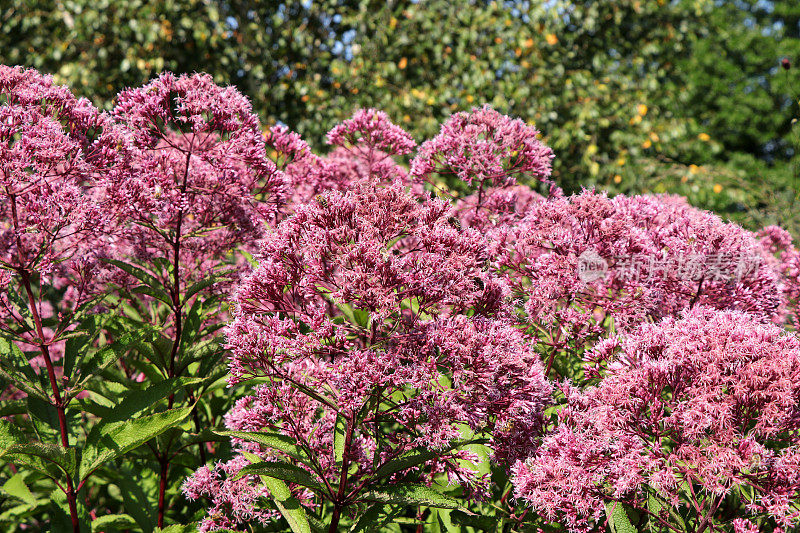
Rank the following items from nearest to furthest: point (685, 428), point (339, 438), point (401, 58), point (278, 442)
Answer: point (685, 428)
point (278, 442)
point (339, 438)
point (401, 58)

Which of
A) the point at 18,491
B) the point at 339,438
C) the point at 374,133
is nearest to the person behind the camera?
the point at 339,438

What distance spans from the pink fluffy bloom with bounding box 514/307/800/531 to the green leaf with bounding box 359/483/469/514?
26 centimetres

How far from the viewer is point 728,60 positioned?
30.9 m

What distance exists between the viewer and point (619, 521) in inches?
89.7

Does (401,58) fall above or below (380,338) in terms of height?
above

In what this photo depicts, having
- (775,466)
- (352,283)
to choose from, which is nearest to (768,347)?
(775,466)

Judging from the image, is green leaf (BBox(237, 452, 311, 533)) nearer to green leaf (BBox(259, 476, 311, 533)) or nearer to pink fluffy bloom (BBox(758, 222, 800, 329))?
green leaf (BBox(259, 476, 311, 533))

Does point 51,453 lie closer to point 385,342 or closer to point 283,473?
point 283,473

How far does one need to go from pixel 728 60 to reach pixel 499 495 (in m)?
34.2

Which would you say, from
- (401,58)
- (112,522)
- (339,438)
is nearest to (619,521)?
(339,438)

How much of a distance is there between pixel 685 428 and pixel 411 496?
92cm

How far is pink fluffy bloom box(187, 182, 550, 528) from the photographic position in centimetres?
202

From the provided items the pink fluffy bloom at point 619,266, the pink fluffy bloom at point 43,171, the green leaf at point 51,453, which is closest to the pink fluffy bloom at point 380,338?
the pink fluffy bloom at point 619,266

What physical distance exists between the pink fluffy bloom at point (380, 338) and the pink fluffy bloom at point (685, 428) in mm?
237
